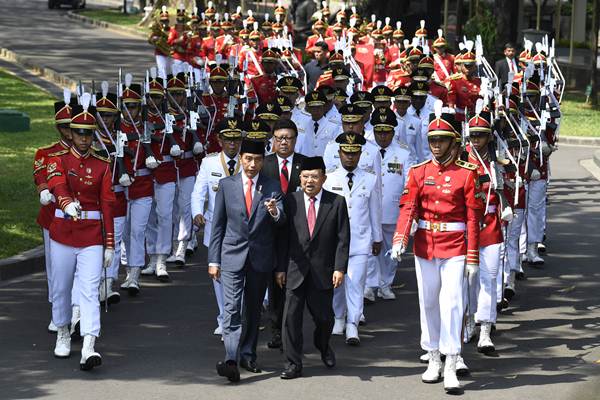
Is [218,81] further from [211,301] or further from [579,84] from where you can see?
[579,84]

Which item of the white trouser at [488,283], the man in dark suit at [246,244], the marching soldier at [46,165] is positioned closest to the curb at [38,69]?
the marching soldier at [46,165]

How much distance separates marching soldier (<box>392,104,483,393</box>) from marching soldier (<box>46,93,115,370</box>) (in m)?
2.50

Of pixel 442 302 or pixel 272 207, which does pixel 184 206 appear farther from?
pixel 442 302

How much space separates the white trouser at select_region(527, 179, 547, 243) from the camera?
53.4 feet

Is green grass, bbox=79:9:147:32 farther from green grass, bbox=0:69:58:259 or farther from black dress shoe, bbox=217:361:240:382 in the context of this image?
black dress shoe, bbox=217:361:240:382

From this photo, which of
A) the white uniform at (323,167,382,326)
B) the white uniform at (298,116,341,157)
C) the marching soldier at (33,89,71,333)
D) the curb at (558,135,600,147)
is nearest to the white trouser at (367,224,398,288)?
the white uniform at (323,167,382,326)

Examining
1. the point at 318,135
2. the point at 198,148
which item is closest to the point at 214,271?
the point at 198,148

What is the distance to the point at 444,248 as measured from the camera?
36.0 ft

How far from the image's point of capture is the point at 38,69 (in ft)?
124

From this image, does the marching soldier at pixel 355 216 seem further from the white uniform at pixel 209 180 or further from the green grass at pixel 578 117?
the green grass at pixel 578 117

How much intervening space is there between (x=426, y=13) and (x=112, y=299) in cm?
3277

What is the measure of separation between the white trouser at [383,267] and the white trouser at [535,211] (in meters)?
2.33

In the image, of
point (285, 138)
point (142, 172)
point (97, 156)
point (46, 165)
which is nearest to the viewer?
point (97, 156)

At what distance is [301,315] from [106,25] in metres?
45.5
